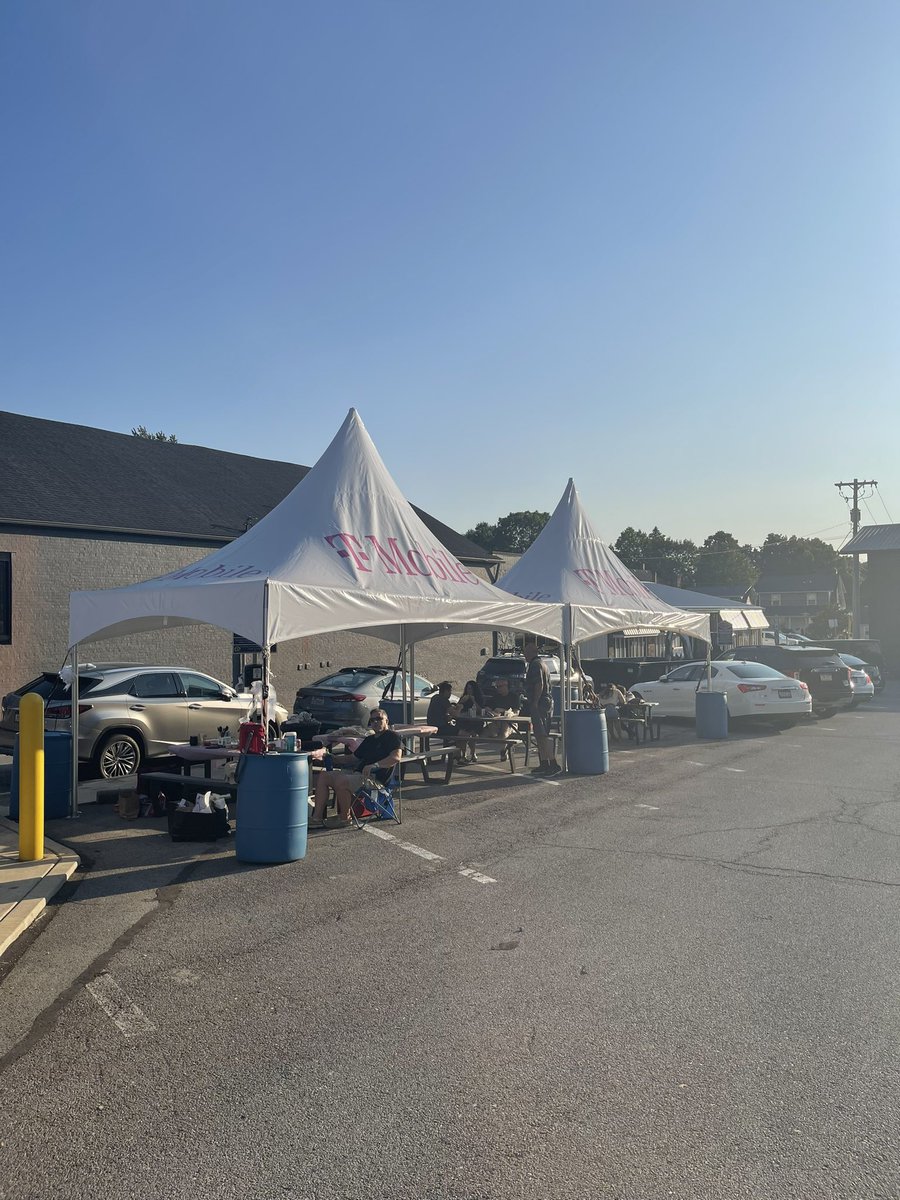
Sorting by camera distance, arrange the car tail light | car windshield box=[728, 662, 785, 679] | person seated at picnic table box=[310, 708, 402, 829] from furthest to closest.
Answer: car windshield box=[728, 662, 785, 679]
the car tail light
person seated at picnic table box=[310, 708, 402, 829]

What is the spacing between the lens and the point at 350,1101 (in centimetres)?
401

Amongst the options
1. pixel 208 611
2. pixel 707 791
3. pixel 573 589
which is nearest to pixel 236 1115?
pixel 208 611

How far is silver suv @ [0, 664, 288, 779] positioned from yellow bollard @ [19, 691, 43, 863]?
3670mm

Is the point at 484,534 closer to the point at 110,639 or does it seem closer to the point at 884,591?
→ the point at 884,591

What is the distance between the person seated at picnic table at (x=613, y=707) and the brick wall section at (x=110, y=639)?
8.75m

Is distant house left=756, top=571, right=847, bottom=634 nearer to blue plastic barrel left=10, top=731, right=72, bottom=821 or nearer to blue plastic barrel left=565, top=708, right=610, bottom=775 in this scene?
blue plastic barrel left=565, top=708, right=610, bottom=775

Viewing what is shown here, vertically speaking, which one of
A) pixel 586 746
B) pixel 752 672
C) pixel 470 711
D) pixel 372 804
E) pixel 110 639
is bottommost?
pixel 372 804

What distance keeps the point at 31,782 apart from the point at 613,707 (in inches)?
461

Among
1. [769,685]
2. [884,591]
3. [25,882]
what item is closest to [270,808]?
[25,882]

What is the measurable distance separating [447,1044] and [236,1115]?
3.65 ft

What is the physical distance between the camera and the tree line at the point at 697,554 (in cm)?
8875

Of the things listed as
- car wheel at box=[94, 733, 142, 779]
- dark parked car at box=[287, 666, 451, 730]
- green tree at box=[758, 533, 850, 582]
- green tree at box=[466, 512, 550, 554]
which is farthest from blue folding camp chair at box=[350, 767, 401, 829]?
green tree at box=[758, 533, 850, 582]

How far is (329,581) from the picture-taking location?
10.3 metres

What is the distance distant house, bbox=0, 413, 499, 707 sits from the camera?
19.0 m
